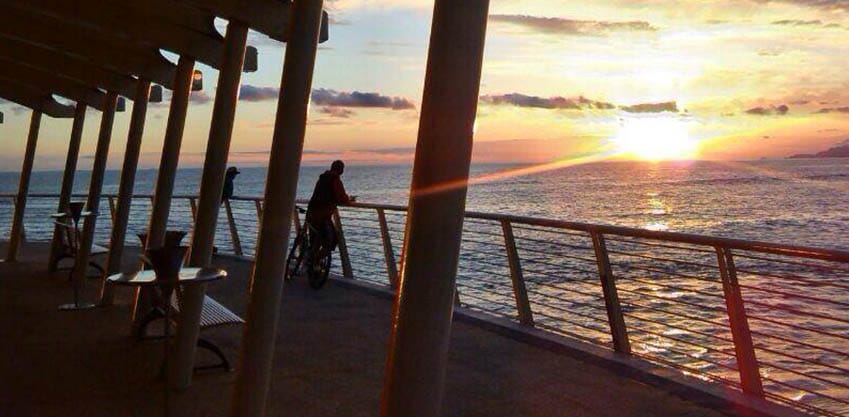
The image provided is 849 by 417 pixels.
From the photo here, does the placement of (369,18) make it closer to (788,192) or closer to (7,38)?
(7,38)

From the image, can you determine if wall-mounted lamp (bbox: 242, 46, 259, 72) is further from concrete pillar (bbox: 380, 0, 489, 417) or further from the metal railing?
concrete pillar (bbox: 380, 0, 489, 417)

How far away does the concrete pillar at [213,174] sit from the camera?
478cm

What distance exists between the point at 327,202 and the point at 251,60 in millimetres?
2773

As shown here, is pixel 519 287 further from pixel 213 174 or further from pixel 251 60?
pixel 251 60

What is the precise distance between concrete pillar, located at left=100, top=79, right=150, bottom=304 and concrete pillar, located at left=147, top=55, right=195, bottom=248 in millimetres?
1029

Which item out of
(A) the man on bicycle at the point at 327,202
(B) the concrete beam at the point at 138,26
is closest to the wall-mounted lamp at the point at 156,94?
(A) the man on bicycle at the point at 327,202

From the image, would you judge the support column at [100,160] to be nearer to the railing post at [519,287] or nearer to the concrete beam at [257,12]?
the concrete beam at [257,12]

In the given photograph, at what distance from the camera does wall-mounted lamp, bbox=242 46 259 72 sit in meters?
6.88

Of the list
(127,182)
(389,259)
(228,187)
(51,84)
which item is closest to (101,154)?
(51,84)

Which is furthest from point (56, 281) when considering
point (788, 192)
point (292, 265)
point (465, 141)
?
point (788, 192)

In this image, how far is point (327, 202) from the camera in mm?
9438

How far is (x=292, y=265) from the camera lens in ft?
33.4

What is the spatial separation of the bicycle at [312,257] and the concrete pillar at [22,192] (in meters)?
4.10

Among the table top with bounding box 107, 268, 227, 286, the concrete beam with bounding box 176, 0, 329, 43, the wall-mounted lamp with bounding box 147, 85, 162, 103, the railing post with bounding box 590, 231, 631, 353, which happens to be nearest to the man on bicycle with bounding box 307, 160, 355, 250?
the wall-mounted lamp with bounding box 147, 85, 162, 103
